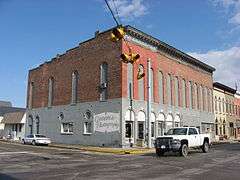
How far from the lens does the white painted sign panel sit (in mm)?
35491

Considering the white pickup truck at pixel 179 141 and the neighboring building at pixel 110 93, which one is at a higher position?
the neighboring building at pixel 110 93

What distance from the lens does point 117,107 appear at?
117ft

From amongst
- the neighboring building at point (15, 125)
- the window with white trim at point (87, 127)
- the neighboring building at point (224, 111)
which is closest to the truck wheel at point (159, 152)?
the window with white trim at point (87, 127)

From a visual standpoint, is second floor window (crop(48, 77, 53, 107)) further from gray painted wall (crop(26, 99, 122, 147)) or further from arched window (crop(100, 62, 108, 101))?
arched window (crop(100, 62, 108, 101))

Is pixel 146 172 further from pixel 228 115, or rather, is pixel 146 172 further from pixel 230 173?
pixel 228 115

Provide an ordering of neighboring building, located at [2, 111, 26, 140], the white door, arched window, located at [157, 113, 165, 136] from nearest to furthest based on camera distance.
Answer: the white door → arched window, located at [157, 113, 165, 136] → neighboring building, located at [2, 111, 26, 140]

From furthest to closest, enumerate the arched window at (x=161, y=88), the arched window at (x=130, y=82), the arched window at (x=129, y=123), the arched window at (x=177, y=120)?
the arched window at (x=177, y=120), the arched window at (x=161, y=88), the arched window at (x=130, y=82), the arched window at (x=129, y=123)

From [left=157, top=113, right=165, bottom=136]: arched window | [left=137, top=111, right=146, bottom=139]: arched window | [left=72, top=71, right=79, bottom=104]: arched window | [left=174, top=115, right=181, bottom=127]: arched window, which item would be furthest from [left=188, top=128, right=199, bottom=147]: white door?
[left=72, top=71, right=79, bottom=104]: arched window

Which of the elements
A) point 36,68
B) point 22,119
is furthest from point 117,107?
point 22,119

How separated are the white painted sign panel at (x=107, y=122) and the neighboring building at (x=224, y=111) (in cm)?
2919

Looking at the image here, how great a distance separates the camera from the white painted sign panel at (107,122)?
3549 cm

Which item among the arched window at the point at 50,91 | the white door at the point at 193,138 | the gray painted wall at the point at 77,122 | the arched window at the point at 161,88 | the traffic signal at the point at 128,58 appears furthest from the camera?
the arched window at the point at 50,91

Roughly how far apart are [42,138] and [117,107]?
10994 mm

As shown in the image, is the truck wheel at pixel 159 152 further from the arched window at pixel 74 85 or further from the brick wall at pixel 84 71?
the arched window at pixel 74 85
